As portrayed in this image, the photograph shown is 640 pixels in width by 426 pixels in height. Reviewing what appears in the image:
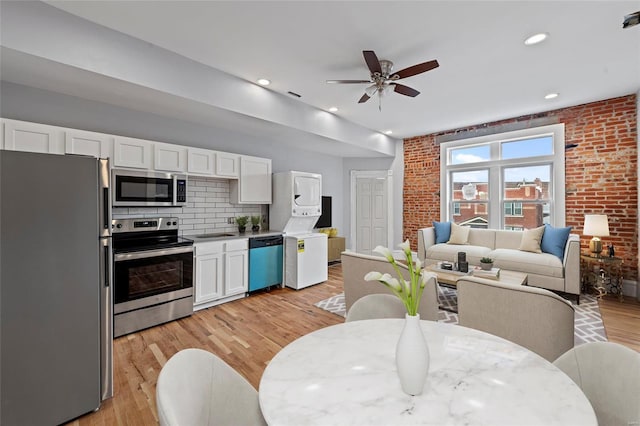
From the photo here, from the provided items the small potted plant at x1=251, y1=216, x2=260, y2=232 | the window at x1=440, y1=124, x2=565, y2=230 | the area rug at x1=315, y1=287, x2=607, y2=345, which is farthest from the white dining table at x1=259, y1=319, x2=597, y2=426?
the window at x1=440, y1=124, x2=565, y2=230

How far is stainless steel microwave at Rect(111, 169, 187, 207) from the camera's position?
297cm

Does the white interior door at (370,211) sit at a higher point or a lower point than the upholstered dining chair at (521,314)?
higher

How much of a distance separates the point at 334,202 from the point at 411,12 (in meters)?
4.42

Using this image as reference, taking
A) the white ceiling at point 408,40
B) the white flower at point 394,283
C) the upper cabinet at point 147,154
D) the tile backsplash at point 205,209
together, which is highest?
the white ceiling at point 408,40

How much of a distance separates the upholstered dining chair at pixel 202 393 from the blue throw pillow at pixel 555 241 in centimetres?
467

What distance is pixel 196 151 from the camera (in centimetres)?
362

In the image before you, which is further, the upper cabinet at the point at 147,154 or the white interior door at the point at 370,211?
the white interior door at the point at 370,211

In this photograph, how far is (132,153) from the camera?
3.09 meters

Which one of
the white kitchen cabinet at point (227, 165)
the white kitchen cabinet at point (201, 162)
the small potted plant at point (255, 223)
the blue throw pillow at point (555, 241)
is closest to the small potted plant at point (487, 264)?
the blue throw pillow at point (555, 241)

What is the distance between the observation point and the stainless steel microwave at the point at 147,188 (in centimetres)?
297

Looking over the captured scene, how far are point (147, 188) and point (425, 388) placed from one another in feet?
10.9

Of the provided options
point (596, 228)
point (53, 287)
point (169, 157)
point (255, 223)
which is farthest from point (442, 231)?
point (53, 287)

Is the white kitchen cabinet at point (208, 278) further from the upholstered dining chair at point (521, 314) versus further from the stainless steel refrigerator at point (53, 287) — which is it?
the upholstered dining chair at point (521, 314)

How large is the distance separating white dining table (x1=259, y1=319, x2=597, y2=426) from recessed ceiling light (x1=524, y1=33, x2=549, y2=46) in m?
2.78
